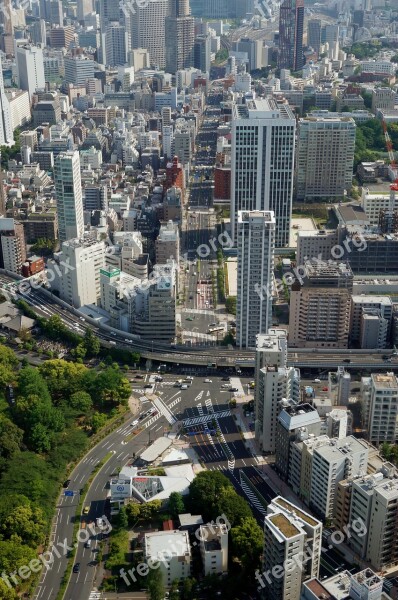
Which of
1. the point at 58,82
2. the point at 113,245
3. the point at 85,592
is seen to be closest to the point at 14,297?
the point at 113,245

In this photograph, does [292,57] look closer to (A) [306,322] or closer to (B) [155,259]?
(B) [155,259]

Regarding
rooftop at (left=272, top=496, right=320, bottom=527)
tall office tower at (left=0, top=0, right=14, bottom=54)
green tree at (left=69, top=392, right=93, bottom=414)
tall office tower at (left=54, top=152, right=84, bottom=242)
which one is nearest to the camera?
rooftop at (left=272, top=496, right=320, bottom=527)

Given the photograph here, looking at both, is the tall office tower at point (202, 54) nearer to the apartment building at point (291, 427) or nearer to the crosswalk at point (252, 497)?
the apartment building at point (291, 427)

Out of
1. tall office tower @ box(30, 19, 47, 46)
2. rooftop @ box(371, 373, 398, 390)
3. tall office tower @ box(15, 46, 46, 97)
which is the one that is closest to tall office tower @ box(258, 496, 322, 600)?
rooftop @ box(371, 373, 398, 390)

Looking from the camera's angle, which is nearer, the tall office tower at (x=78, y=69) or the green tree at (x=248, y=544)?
the green tree at (x=248, y=544)

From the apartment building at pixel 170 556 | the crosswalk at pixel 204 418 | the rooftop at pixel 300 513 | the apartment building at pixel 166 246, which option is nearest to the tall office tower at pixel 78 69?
the apartment building at pixel 166 246

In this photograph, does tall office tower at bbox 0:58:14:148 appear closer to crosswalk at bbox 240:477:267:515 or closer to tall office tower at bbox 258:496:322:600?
crosswalk at bbox 240:477:267:515
